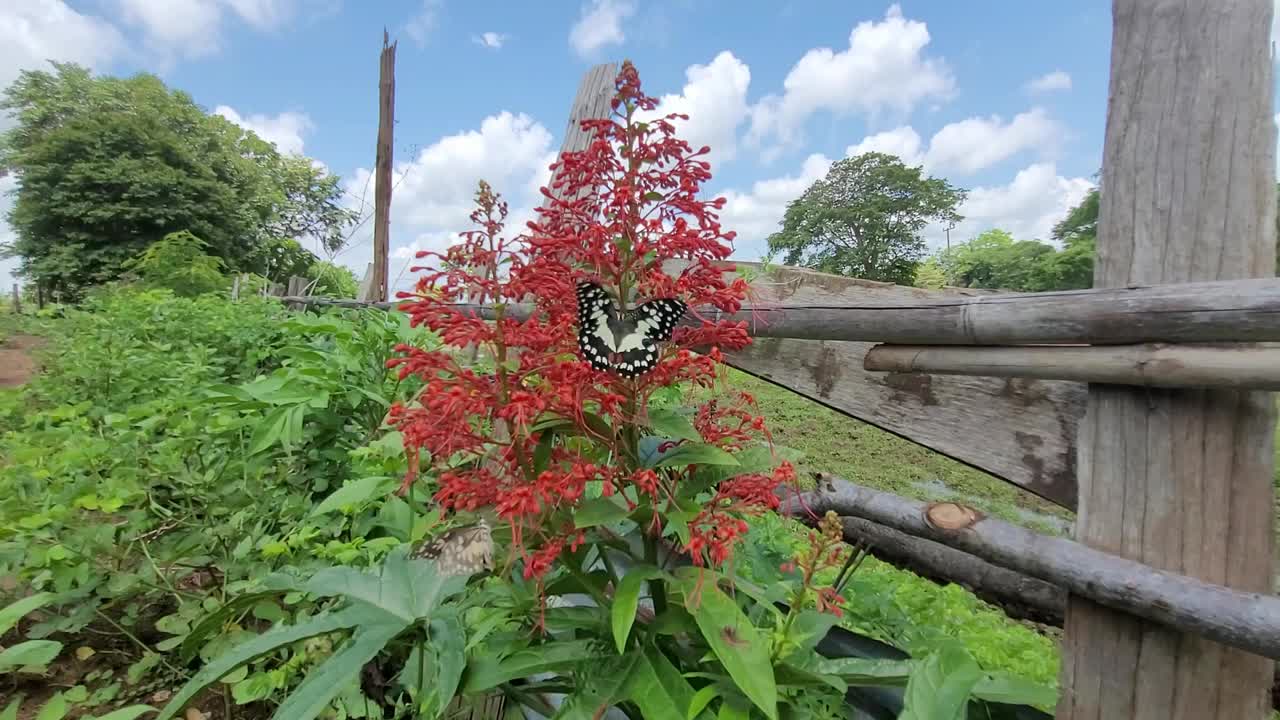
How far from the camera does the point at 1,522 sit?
1622mm

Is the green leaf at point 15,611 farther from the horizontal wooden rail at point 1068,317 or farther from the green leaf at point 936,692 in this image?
the green leaf at point 936,692

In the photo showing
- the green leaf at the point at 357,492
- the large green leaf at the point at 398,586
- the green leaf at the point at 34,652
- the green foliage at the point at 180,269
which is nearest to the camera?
the large green leaf at the point at 398,586

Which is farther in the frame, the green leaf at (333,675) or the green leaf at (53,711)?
the green leaf at (53,711)

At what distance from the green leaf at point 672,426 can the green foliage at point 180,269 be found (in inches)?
428

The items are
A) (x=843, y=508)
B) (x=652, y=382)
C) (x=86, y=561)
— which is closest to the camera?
(x=652, y=382)

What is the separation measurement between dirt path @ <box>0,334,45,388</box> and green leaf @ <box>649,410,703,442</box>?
7.34 m

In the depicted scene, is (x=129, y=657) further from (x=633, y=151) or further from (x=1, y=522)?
(x=633, y=151)

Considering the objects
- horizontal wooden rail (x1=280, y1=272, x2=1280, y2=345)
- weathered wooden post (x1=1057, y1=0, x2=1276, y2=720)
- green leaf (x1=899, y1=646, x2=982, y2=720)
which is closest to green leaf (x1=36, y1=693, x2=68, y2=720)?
horizontal wooden rail (x1=280, y1=272, x2=1280, y2=345)

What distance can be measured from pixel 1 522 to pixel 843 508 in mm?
2347

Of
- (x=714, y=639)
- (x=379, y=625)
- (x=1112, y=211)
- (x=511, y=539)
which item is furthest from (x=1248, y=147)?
(x=379, y=625)

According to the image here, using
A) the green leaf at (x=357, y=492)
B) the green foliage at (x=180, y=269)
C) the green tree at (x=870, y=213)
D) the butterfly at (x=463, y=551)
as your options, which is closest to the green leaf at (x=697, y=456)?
the butterfly at (x=463, y=551)

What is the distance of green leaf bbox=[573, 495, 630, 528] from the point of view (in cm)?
78

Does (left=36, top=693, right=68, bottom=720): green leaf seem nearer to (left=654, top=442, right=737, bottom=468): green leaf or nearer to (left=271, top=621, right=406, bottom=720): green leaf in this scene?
(left=271, top=621, right=406, bottom=720): green leaf

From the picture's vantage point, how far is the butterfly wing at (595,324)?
82cm
